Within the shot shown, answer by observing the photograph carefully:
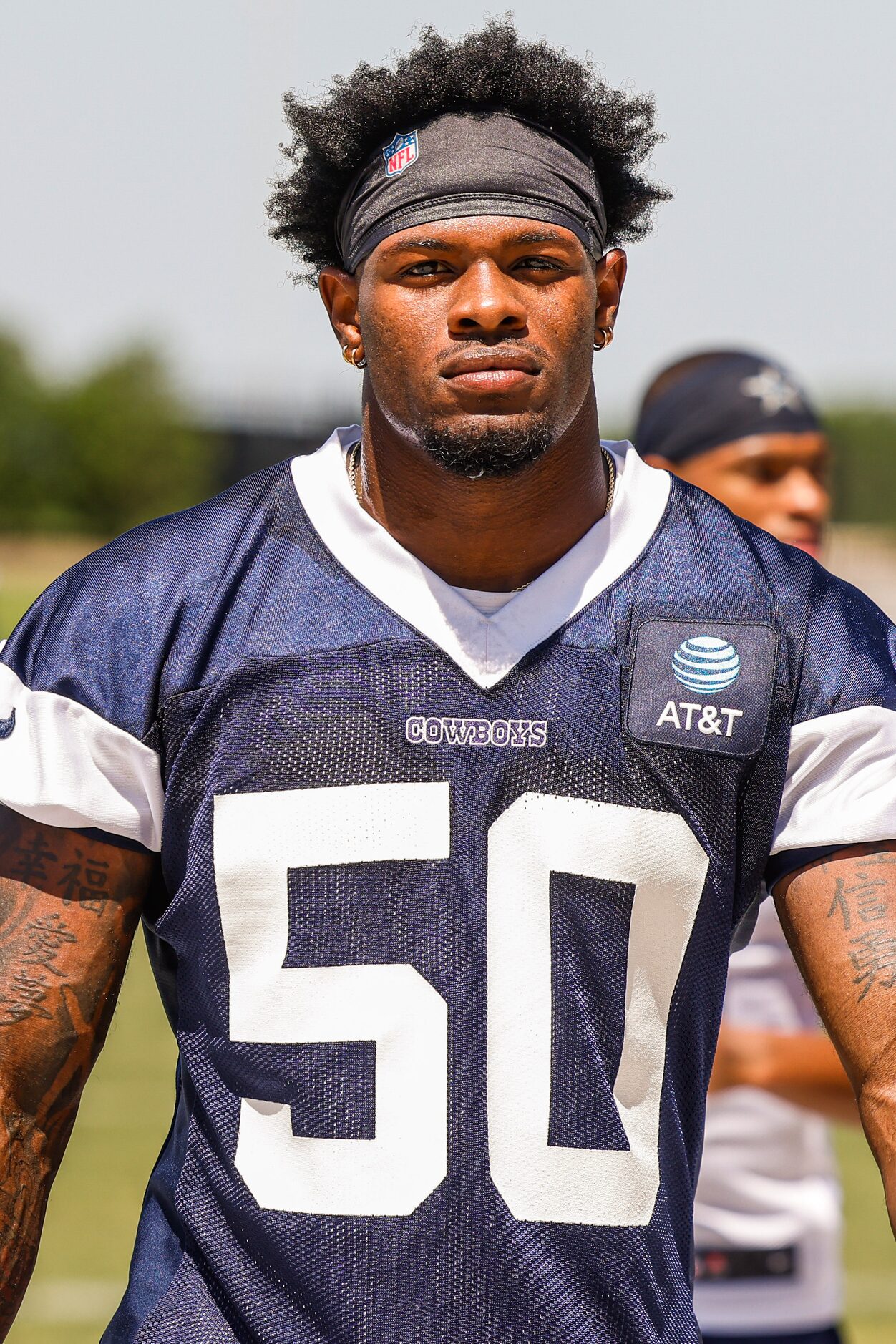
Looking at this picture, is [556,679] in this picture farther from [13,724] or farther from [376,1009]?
[13,724]

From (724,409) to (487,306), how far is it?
247cm

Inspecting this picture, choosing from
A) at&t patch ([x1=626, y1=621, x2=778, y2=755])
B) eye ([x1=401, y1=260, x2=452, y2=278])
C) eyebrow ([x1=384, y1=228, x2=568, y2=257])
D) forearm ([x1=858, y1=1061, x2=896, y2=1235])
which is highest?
eyebrow ([x1=384, y1=228, x2=568, y2=257])

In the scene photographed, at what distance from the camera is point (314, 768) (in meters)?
2.46

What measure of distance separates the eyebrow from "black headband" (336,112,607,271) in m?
0.02

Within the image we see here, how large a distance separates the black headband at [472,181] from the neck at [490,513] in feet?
0.83

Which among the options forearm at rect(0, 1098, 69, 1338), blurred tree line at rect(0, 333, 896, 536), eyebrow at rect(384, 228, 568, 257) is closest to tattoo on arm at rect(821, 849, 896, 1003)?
eyebrow at rect(384, 228, 568, 257)

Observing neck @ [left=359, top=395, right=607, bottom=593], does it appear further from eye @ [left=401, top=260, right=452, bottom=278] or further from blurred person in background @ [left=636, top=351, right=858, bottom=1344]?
blurred person in background @ [left=636, top=351, right=858, bottom=1344]

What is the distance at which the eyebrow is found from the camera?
248 cm

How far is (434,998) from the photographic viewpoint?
2408 millimetres

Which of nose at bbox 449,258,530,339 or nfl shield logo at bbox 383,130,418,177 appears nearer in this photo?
nose at bbox 449,258,530,339

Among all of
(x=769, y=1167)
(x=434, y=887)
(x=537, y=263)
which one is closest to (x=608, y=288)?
(x=537, y=263)

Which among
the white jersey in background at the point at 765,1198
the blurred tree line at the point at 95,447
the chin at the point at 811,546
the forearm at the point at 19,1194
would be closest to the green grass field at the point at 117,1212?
the white jersey in background at the point at 765,1198

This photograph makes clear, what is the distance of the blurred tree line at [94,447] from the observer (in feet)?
180

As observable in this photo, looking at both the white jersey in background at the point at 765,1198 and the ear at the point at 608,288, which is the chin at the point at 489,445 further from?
the white jersey in background at the point at 765,1198
